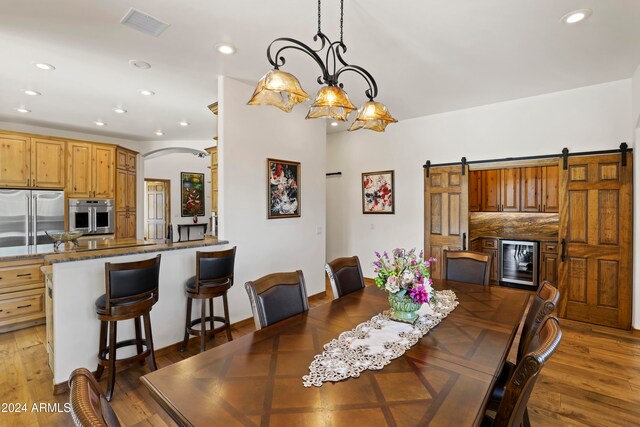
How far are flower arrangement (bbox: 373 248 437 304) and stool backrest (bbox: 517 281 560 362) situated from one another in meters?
0.52

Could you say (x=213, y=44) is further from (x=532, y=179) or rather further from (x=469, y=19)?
(x=532, y=179)

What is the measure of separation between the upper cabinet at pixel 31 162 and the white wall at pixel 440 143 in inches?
184

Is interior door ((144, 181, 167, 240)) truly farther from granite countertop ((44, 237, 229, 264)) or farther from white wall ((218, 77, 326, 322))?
granite countertop ((44, 237, 229, 264))

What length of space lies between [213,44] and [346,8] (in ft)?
4.11

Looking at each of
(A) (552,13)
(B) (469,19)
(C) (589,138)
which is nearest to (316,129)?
(B) (469,19)

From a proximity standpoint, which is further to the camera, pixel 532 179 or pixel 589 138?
pixel 532 179

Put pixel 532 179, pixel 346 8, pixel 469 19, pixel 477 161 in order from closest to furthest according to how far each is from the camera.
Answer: pixel 346 8
pixel 469 19
pixel 477 161
pixel 532 179

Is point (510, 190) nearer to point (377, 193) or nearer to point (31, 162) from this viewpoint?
point (377, 193)

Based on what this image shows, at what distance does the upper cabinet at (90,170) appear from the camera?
17.6 ft

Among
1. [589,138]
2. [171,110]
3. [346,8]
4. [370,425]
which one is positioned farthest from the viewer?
[171,110]

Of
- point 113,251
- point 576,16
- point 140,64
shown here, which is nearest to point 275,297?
point 113,251

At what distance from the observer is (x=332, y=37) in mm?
2670

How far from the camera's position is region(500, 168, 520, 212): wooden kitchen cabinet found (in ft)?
18.2

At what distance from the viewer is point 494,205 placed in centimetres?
575
